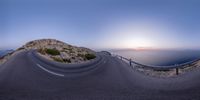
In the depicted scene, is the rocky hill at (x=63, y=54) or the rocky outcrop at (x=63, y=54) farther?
the rocky outcrop at (x=63, y=54)

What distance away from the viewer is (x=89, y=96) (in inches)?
391

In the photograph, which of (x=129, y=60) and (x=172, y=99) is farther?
(x=129, y=60)

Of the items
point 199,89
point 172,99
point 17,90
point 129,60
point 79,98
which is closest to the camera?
point 172,99

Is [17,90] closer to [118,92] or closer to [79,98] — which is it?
[79,98]

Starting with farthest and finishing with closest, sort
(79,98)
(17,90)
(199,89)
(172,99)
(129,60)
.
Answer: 1. (129,60)
2. (17,90)
3. (199,89)
4. (79,98)
5. (172,99)

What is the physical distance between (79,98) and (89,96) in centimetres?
45

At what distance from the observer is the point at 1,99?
31.3ft

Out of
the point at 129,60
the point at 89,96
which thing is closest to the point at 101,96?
the point at 89,96

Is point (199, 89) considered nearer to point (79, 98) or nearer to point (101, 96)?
point (101, 96)

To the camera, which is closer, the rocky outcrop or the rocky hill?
the rocky hill

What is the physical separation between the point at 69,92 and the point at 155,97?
3.33m

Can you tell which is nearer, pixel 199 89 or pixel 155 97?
pixel 155 97

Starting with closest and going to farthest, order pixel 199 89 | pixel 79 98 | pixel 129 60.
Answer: pixel 79 98
pixel 199 89
pixel 129 60

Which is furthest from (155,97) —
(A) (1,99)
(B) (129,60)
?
(B) (129,60)
